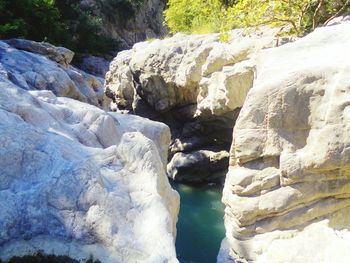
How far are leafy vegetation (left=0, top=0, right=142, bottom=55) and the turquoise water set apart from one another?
31.5ft

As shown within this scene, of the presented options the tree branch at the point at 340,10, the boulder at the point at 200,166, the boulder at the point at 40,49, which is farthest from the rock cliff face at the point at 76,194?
the boulder at the point at 200,166

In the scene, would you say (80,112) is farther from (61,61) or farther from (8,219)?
(61,61)

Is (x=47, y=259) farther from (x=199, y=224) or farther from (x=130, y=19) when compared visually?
(x=130, y=19)

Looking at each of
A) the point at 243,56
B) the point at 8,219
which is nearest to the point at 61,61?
the point at 243,56

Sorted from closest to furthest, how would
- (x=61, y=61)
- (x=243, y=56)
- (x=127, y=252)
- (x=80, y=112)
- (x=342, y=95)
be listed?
(x=127, y=252), (x=80, y=112), (x=342, y=95), (x=243, y=56), (x=61, y=61)

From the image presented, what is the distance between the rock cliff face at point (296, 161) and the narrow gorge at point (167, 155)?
2cm

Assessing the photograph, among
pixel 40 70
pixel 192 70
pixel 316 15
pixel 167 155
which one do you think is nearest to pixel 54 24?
pixel 192 70

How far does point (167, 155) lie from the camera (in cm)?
957

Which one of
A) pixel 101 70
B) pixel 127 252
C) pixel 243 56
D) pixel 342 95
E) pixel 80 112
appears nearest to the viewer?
pixel 127 252

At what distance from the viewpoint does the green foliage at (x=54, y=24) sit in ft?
60.7

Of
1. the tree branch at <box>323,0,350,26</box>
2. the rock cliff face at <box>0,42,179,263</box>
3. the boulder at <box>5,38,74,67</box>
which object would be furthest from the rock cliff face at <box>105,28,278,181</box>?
the rock cliff face at <box>0,42,179,263</box>

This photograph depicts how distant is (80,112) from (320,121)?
13.0 feet

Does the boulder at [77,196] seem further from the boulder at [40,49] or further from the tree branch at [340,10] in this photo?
the boulder at [40,49]

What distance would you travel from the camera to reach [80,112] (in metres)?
6.78
